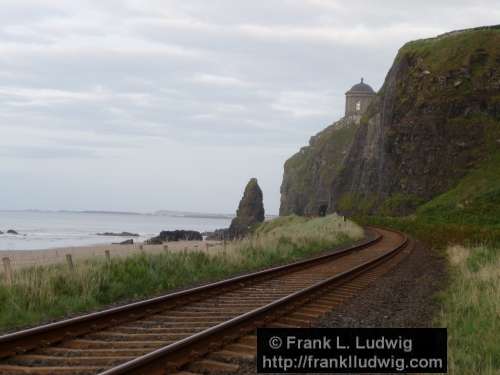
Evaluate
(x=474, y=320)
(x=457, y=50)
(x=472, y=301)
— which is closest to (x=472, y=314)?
(x=474, y=320)

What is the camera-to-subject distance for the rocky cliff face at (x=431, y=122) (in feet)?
228

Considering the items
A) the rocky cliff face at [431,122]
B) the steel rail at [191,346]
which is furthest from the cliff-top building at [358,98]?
the steel rail at [191,346]

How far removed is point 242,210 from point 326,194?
61.0 ft

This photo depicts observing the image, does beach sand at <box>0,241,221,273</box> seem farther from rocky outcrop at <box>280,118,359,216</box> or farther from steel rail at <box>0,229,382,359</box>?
rocky outcrop at <box>280,118,359,216</box>

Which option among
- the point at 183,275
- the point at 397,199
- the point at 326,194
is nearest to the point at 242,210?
the point at 326,194

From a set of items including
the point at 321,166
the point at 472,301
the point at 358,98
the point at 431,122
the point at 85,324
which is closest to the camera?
the point at 85,324

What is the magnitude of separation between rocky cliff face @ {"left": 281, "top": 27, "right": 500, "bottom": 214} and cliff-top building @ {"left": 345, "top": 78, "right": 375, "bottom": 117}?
81.7 metres

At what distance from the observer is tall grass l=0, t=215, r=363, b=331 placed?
11484 millimetres

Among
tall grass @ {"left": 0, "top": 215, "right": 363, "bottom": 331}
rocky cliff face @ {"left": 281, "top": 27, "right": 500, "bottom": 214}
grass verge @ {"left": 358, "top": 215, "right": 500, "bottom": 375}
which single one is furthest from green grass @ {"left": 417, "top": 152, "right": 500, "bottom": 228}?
tall grass @ {"left": 0, "top": 215, "right": 363, "bottom": 331}

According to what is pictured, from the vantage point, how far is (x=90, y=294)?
12.8 meters

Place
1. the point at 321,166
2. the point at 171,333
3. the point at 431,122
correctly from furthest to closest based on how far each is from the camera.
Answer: the point at 321,166, the point at 431,122, the point at 171,333

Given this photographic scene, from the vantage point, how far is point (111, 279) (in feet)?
47.5

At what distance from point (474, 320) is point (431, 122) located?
6678 centimetres

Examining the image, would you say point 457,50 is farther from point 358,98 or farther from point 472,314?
point 358,98
